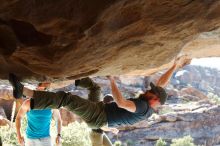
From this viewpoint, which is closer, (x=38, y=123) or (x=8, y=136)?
(x=38, y=123)

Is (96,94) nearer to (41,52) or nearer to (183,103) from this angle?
(41,52)

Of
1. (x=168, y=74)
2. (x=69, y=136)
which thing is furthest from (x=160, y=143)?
(x=168, y=74)

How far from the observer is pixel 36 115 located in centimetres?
696

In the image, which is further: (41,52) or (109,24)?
(41,52)

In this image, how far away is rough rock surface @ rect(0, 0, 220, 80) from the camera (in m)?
3.35

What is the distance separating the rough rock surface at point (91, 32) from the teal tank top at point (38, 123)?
1.99 meters

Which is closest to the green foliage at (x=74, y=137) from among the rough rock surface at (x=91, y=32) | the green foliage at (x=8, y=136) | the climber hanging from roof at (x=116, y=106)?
the green foliage at (x=8, y=136)

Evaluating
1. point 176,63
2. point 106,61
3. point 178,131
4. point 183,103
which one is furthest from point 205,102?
point 106,61

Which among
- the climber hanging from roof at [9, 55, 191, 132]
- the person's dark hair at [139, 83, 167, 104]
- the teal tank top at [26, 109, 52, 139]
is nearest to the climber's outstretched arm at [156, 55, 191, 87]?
the climber hanging from roof at [9, 55, 191, 132]

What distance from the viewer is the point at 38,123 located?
23.3 feet

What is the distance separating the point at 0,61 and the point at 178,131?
26003 millimetres

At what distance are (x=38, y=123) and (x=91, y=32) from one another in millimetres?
3850

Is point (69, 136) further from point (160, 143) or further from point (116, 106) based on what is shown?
point (160, 143)

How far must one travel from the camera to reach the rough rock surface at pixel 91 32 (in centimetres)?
335
